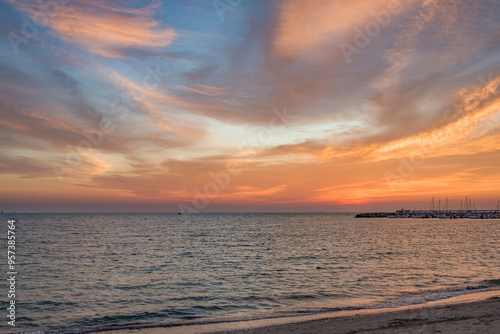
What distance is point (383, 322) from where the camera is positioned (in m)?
16.3

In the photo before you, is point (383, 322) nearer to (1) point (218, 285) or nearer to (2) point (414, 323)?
(2) point (414, 323)

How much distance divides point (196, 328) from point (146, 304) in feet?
21.8

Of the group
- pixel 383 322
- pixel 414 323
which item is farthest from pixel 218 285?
pixel 414 323

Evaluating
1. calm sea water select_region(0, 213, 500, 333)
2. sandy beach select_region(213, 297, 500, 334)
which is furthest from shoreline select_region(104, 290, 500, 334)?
calm sea water select_region(0, 213, 500, 333)

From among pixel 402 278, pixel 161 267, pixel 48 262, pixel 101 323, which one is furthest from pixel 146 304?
pixel 48 262

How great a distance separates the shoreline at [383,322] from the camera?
49.7 ft

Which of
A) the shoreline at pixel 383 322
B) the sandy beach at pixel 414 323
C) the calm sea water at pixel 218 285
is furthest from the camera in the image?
the calm sea water at pixel 218 285

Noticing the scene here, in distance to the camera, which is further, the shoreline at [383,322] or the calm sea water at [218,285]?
the calm sea water at [218,285]

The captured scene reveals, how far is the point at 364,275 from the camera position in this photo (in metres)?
31.6

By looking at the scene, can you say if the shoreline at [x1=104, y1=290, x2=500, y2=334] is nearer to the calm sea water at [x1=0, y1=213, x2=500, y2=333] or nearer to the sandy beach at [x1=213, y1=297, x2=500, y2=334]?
the sandy beach at [x1=213, y1=297, x2=500, y2=334]

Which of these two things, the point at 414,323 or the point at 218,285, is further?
the point at 218,285

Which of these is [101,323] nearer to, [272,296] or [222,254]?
[272,296]

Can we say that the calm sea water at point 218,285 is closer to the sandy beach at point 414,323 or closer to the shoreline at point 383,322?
the shoreline at point 383,322


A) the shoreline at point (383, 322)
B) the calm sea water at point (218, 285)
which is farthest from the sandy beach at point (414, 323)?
the calm sea water at point (218, 285)
